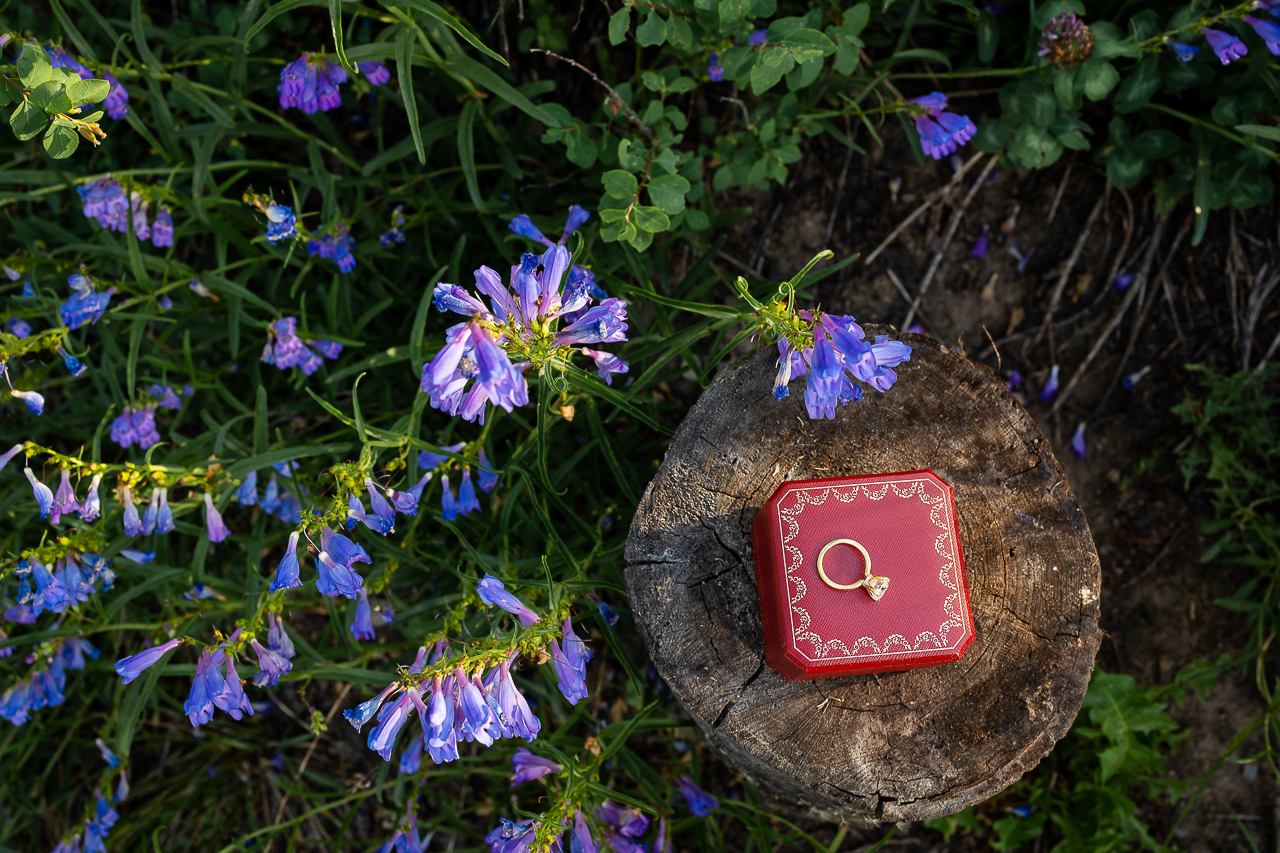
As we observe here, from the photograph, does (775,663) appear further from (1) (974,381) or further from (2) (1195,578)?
(2) (1195,578)

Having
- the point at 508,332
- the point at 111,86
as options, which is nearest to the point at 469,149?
the point at 111,86

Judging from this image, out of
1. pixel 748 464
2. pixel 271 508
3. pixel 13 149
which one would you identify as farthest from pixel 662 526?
pixel 13 149

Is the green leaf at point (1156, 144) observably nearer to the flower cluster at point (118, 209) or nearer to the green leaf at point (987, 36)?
the green leaf at point (987, 36)

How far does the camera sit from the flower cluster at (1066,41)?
2893 mm

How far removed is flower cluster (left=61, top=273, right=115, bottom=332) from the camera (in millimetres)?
2766

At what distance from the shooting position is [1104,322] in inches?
144

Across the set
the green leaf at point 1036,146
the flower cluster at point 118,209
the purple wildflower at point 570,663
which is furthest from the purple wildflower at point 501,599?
the green leaf at point 1036,146

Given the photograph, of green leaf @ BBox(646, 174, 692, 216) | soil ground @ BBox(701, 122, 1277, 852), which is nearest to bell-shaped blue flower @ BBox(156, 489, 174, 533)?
green leaf @ BBox(646, 174, 692, 216)

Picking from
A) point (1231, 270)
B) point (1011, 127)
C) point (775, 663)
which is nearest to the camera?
point (775, 663)

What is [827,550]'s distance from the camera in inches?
83.8

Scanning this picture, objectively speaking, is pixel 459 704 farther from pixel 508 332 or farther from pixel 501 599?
pixel 508 332

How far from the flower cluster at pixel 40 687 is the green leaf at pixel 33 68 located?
2.03m

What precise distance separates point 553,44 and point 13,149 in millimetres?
2348

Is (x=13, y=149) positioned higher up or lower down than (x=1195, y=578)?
higher up
